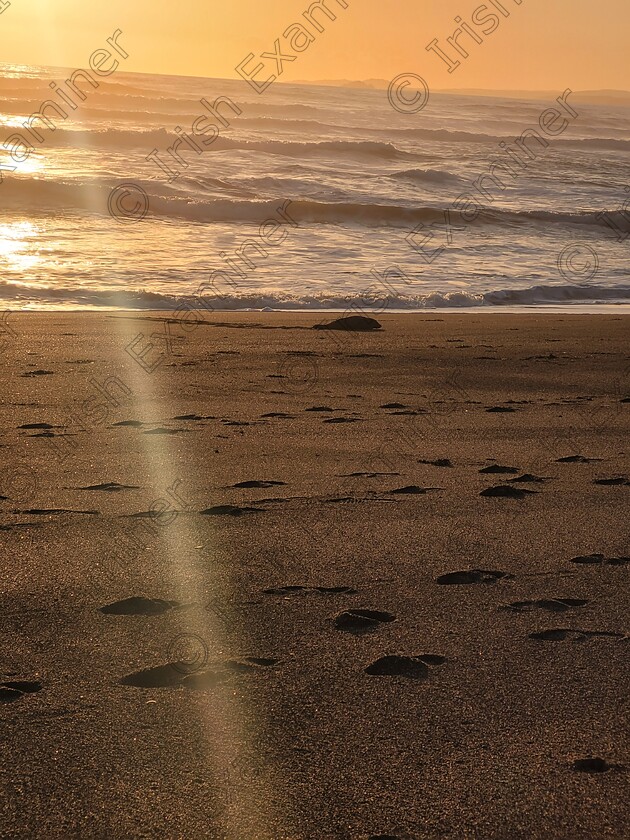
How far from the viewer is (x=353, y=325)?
9695 mm

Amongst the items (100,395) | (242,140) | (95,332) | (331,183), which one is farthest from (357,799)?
(242,140)

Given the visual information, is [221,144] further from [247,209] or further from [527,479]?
[527,479]

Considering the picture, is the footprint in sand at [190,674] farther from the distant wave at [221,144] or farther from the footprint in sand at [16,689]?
the distant wave at [221,144]

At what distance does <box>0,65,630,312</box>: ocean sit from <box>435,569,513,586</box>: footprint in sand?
8547 millimetres

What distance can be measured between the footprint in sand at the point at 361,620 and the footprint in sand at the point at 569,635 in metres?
0.46

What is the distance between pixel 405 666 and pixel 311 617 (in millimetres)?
434

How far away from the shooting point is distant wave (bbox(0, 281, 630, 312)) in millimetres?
11586

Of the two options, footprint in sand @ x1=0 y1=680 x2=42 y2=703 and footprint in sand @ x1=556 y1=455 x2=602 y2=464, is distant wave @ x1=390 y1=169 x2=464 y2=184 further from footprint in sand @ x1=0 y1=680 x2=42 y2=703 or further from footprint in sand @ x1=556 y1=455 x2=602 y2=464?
footprint in sand @ x1=0 y1=680 x2=42 y2=703

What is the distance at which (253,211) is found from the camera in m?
21.1

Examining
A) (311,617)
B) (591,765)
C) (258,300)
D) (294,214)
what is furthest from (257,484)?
(294,214)

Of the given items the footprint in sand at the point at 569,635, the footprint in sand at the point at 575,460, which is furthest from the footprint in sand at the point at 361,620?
the footprint in sand at the point at 575,460

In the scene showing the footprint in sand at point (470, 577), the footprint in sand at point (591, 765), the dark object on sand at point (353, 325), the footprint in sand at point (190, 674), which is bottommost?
the footprint in sand at point (591, 765)

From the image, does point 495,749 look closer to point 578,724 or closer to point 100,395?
point 578,724

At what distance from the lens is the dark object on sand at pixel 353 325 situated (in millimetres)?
9664
